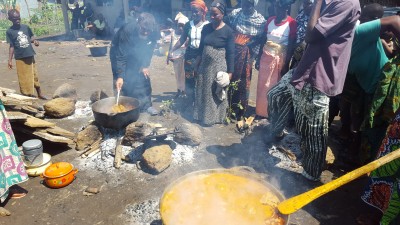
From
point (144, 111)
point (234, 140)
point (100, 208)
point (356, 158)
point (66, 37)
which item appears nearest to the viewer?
point (100, 208)

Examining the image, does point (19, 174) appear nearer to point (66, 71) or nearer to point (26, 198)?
point (26, 198)

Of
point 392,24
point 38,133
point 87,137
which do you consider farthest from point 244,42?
point 38,133

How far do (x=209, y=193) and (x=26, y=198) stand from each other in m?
2.72

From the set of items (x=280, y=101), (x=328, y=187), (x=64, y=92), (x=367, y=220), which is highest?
(x=280, y=101)

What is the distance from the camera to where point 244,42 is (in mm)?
5465

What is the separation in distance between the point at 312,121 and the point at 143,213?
243cm

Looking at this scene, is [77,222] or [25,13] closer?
[77,222]

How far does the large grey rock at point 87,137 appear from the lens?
473cm

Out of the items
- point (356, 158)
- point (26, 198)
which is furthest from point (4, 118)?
point (356, 158)

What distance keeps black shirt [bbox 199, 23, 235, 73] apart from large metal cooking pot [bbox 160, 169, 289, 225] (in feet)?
10.2

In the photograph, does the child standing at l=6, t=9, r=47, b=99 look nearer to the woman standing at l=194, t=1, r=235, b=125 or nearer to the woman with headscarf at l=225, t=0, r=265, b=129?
the woman standing at l=194, t=1, r=235, b=125

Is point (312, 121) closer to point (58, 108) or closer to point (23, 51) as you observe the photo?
point (58, 108)

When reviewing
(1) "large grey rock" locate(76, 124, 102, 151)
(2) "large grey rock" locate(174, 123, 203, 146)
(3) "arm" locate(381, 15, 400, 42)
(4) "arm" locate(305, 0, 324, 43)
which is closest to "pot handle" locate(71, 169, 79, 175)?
(1) "large grey rock" locate(76, 124, 102, 151)

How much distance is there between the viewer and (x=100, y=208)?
11.4ft
